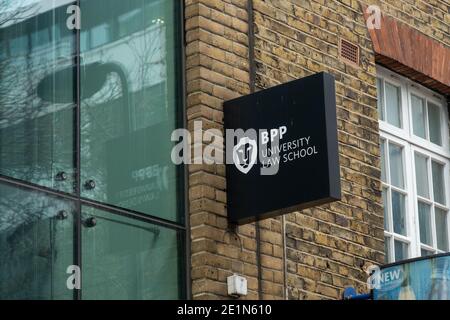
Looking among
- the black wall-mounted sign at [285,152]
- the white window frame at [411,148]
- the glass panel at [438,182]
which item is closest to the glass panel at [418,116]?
the white window frame at [411,148]

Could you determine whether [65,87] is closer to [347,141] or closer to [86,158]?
[86,158]

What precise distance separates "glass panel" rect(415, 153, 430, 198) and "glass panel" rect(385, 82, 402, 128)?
0.36 m

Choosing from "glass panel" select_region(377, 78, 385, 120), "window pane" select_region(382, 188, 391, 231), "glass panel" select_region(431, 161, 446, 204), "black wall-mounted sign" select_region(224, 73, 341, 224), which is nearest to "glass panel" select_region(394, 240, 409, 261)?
"window pane" select_region(382, 188, 391, 231)

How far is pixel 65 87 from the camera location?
29.0 ft

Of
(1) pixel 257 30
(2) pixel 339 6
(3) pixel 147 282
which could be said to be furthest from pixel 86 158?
(2) pixel 339 6

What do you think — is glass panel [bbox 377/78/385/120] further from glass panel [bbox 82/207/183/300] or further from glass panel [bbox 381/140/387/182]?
glass panel [bbox 82/207/183/300]

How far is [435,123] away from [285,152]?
3.31 meters

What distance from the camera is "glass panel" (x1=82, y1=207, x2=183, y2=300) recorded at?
869 cm

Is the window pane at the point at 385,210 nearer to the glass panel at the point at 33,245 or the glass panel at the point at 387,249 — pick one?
the glass panel at the point at 387,249

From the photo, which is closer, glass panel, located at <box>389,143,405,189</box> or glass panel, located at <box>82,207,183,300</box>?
glass panel, located at <box>82,207,183,300</box>

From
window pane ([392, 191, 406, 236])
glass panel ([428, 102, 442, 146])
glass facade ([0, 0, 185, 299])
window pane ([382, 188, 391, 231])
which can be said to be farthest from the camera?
glass panel ([428, 102, 442, 146])

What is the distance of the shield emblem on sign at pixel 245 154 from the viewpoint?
30.6ft

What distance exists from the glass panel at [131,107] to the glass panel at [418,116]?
2.91 m
